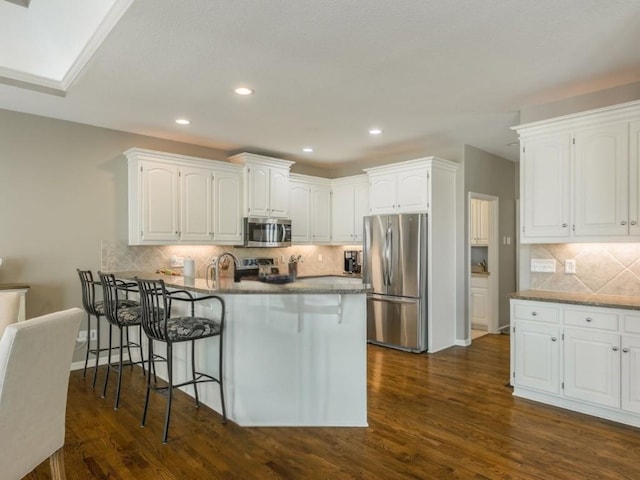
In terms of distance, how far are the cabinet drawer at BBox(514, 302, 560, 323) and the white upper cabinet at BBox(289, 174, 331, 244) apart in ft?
11.2

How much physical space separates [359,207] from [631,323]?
391 cm

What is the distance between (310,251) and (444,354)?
272 centimetres

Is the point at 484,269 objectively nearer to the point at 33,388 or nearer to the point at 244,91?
the point at 244,91

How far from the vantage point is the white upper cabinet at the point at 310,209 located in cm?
619

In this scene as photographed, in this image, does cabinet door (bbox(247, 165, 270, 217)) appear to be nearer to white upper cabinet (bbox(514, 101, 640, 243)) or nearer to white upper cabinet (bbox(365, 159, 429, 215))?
white upper cabinet (bbox(365, 159, 429, 215))

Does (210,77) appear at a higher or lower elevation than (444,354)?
higher

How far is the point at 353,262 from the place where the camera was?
666cm

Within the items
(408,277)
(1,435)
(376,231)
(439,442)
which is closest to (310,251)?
(376,231)

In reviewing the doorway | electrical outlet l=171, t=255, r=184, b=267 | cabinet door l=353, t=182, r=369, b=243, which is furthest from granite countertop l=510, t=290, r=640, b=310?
electrical outlet l=171, t=255, r=184, b=267

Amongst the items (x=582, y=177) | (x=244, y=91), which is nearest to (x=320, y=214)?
(x=244, y=91)

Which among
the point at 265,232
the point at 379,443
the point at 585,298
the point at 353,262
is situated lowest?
the point at 379,443

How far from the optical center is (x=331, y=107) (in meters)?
3.93

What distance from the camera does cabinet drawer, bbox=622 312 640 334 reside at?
115 inches

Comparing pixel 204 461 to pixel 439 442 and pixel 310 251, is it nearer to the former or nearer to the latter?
pixel 439 442
